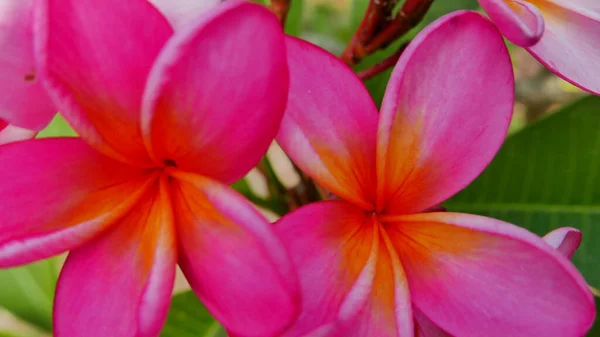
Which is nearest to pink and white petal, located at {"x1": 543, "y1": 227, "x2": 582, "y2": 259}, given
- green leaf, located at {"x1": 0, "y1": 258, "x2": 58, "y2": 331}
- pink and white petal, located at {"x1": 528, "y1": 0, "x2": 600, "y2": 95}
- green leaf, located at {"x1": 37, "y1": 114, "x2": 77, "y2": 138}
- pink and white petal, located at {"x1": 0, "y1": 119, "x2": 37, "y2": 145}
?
pink and white petal, located at {"x1": 528, "y1": 0, "x2": 600, "y2": 95}

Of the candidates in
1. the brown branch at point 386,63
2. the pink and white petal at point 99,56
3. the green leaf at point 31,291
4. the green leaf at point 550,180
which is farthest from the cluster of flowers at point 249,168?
the green leaf at point 31,291

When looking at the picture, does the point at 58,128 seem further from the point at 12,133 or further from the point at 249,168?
the point at 249,168

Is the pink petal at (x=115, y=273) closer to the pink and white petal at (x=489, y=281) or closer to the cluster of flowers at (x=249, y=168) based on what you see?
the cluster of flowers at (x=249, y=168)

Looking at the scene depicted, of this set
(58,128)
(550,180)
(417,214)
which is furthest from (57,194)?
(550,180)


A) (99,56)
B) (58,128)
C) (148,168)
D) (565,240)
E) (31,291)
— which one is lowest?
(31,291)

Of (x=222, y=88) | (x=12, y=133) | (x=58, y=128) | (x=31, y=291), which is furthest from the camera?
(x=31, y=291)

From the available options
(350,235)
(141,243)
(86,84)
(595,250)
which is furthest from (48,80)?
(595,250)

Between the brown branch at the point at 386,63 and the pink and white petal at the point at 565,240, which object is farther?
the brown branch at the point at 386,63
